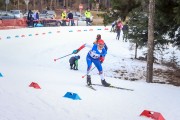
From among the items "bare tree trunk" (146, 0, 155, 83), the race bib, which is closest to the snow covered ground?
the race bib

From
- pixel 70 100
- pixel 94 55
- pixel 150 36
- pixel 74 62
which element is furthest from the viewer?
pixel 74 62

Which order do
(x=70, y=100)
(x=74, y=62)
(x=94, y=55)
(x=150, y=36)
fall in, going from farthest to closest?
(x=74, y=62), (x=150, y=36), (x=94, y=55), (x=70, y=100)

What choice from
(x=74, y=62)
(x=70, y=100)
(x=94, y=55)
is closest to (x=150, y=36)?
(x=94, y=55)

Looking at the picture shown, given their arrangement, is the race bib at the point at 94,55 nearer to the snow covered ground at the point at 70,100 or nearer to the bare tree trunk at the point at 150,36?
the snow covered ground at the point at 70,100

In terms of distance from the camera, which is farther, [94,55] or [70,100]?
[94,55]

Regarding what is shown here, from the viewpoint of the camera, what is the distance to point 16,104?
31.3 ft

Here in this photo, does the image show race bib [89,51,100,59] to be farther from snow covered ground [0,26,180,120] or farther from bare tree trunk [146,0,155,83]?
bare tree trunk [146,0,155,83]

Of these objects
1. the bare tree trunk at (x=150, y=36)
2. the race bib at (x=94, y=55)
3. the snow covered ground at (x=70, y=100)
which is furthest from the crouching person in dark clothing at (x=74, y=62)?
the race bib at (x=94, y=55)

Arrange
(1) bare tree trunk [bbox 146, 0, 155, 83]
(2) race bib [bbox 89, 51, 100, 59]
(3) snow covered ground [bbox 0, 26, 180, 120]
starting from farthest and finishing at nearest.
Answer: (1) bare tree trunk [bbox 146, 0, 155, 83] < (2) race bib [bbox 89, 51, 100, 59] < (3) snow covered ground [bbox 0, 26, 180, 120]

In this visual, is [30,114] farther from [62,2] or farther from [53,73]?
[62,2]

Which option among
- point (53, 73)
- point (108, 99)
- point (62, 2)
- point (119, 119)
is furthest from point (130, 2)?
point (62, 2)

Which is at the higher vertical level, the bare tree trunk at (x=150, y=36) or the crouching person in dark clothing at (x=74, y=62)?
the bare tree trunk at (x=150, y=36)

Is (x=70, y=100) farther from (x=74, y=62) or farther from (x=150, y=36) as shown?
(x=74, y=62)

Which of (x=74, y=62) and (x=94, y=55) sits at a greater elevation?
(x=94, y=55)
